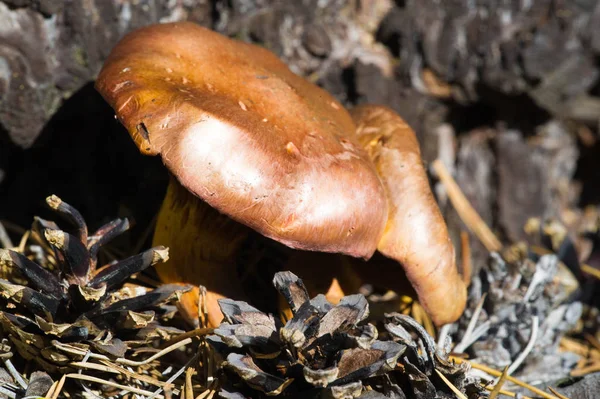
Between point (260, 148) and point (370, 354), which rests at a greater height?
point (260, 148)

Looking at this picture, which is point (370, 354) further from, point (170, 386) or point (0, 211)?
point (0, 211)

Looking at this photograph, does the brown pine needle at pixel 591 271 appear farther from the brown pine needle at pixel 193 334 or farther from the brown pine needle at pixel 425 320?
the brown pine needle at pixel 193 334

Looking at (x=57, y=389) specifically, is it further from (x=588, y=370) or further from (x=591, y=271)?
(x=591, y=271)

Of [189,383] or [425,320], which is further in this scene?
[425,320]

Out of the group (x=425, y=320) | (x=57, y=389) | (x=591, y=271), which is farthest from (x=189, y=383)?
(x=591, y=271)

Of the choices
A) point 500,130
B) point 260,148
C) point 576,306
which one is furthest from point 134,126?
point 500,130

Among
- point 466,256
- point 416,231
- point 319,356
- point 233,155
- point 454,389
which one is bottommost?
point 466,256

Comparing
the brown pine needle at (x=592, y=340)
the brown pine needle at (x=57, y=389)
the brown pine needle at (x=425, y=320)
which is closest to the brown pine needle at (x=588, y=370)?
the brown pine needle at (x=592, y=340)
